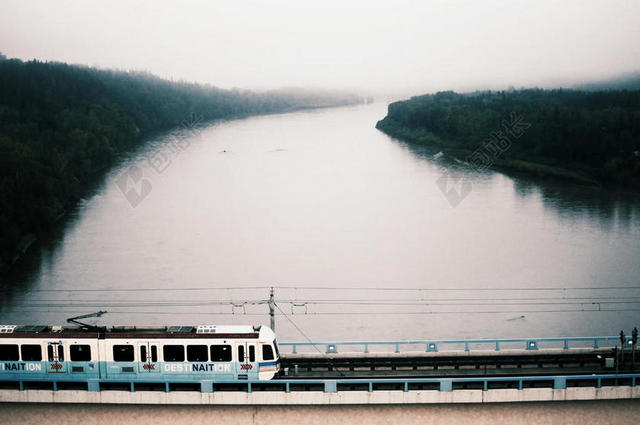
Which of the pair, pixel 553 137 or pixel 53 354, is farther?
pixel 553 137

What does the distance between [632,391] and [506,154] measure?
32.2 metres

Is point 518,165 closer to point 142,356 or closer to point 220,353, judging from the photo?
point 220,353

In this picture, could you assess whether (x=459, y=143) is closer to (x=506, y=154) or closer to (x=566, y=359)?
(x=506, y=154)

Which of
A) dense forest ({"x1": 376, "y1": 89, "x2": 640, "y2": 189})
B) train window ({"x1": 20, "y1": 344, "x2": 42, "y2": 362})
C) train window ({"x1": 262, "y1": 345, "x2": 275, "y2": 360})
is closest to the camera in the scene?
train window ({"x1": 262, "y1": 345, "x2": 275, "y2": 360})

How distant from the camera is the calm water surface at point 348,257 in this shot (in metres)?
15.1

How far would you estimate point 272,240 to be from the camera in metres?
22.3

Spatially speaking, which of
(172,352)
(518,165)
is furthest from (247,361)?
(518,165)

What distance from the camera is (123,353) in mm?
7652

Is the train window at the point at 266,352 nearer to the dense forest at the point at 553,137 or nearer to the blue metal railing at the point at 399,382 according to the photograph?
the blue metal railing at the point at 399,382

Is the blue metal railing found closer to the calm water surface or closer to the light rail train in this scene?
the light rail train

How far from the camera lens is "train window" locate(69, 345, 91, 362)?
7676 mm

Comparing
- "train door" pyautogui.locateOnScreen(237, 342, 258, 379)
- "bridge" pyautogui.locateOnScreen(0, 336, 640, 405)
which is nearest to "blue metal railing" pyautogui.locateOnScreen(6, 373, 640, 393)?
"bridge" pyautogui.locateOnScreen(0, 336, 640, 405)

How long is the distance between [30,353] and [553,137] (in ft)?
105

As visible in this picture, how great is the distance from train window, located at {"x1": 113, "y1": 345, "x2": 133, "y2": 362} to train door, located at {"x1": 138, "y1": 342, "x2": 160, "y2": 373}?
0.11 m
